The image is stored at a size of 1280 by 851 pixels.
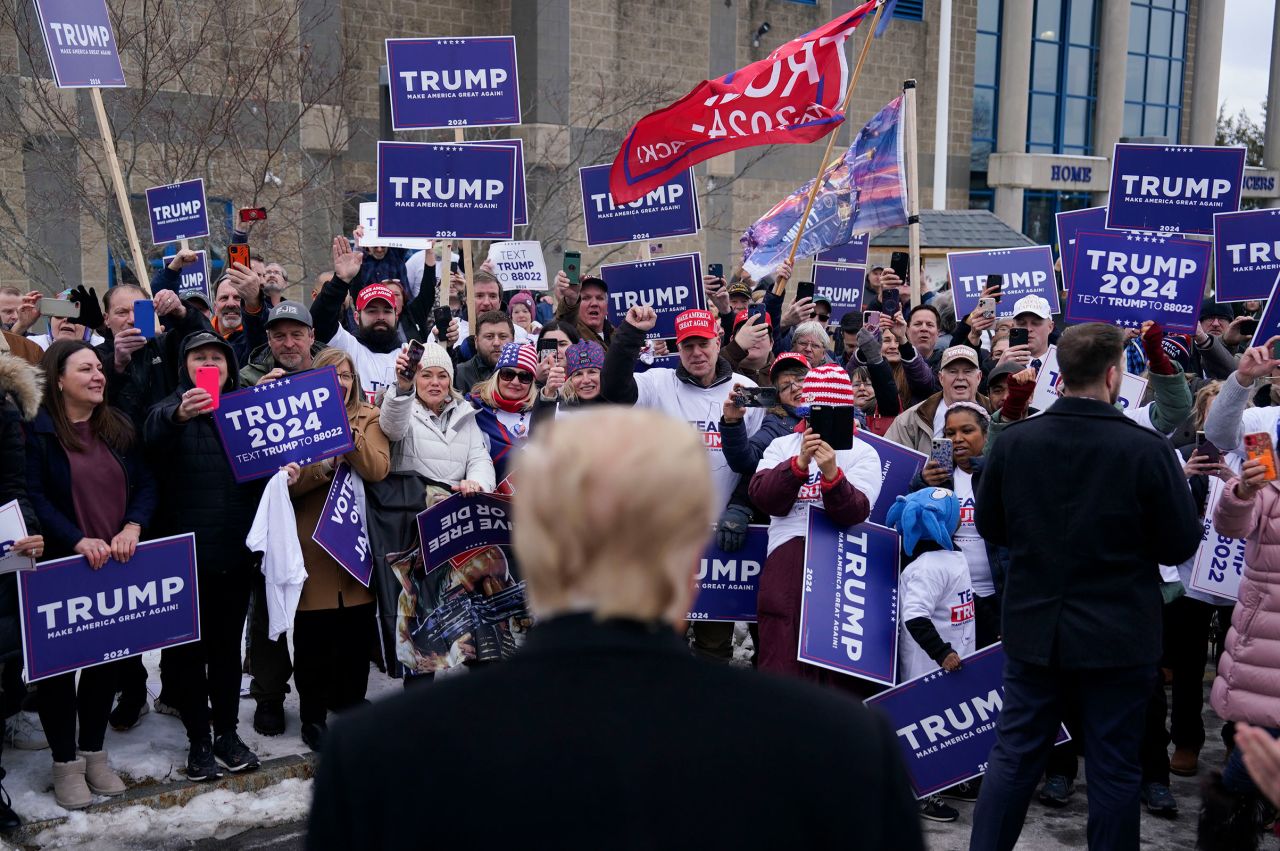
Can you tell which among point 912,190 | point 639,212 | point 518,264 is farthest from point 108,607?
point 518,264

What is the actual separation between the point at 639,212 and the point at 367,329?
2920 millimetres

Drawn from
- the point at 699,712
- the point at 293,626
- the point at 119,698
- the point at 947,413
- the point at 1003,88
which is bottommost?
Result: the point at 119,698

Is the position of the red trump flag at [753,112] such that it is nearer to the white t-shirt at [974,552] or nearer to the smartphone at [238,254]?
the smartphone at [238,254]

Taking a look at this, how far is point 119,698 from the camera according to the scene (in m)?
7.10

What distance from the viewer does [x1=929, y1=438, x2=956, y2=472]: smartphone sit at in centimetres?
647

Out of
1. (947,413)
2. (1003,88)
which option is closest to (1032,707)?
(947,413)

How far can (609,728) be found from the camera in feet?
5.54

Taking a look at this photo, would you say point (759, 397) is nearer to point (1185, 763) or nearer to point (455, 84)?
point (1185, 763)

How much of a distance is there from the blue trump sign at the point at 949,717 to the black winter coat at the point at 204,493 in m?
3.06

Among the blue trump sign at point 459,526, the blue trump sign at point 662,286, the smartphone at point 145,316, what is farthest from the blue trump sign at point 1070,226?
the smartphone at point 145,316

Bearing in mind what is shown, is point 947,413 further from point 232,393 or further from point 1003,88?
point 1003,88

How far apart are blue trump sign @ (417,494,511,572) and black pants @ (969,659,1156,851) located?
9.25ft

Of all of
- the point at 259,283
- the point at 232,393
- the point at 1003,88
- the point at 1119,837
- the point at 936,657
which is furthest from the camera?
the point at 1003,88

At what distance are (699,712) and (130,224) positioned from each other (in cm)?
775
